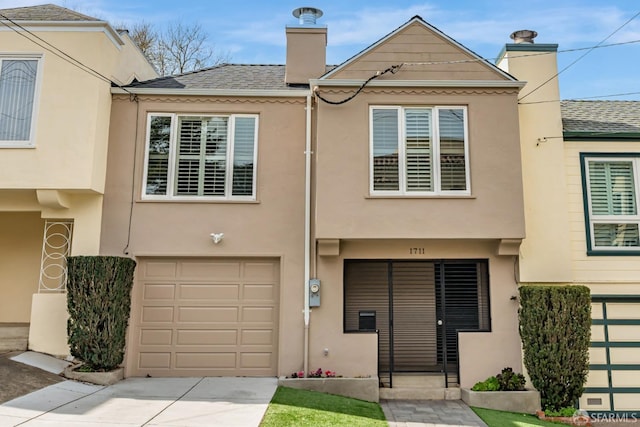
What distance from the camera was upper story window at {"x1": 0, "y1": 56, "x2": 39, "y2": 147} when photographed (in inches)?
334

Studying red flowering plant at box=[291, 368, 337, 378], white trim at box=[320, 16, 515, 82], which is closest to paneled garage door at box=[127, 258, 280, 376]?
red flowering plant at box=[291, 368, 337, 378]

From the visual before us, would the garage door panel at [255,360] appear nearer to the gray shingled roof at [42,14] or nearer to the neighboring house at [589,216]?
the neighboring house at [589,216]

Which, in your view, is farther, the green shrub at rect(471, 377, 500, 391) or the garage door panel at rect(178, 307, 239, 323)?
the garage door panel at rect(178, 307, 239, 323)

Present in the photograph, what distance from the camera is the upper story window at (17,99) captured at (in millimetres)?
8477

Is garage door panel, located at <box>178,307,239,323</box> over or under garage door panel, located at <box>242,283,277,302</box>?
under

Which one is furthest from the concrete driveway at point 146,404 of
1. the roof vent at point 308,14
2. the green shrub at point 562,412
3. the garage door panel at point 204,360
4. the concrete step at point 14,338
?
the roof vent at point 308,14

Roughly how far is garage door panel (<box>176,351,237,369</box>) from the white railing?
9.12 ft

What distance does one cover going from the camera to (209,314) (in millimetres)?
8789

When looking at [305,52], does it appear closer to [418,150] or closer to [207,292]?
[418,150]

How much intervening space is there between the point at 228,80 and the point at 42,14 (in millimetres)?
3745

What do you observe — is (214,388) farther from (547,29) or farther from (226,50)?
(226,50)

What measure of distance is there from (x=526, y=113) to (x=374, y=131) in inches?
124

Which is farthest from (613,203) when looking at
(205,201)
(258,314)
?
(205,201)

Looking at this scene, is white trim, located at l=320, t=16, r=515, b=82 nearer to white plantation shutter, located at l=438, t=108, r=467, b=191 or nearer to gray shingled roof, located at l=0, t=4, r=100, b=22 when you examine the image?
white plantation shutter, located at l=438, t=108, r=467, b=191
